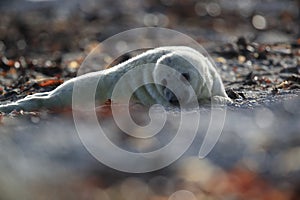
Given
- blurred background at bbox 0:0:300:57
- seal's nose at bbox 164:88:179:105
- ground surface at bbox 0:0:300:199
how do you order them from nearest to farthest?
ground surface at bbox 0:0:300:199 < seal's nose at bbox 164:88:179:105 < blurred background at bbox 0:0:300:57

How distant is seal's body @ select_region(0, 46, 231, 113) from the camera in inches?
235

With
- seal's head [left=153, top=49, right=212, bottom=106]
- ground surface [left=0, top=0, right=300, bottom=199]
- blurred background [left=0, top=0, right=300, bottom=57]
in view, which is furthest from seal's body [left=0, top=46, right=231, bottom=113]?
blurred background [left=0, top=0, right=300, bottom=57]

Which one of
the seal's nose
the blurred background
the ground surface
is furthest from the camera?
the blurred background

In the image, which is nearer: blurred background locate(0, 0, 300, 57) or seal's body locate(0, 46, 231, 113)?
seal's body locate(0, 46, 231, 113)

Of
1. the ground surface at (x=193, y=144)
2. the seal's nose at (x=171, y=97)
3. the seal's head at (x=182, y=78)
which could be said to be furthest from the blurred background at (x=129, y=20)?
the seal's nose at (x=171, y=97)

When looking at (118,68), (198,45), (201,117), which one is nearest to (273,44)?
(198,45)

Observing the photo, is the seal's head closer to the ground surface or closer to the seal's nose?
the seal's nose

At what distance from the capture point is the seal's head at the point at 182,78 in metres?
5.98

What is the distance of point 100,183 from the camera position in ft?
11.8

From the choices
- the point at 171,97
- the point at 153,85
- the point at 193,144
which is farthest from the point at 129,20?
the point at 193,144

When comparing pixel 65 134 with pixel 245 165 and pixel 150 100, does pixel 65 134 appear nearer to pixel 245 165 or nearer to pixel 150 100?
pixel 245 165

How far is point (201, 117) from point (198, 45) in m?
7.05

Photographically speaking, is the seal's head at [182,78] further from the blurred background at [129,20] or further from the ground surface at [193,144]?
the blurred background at [129,20]

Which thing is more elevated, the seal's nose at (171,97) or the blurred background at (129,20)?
the seal's nose at (171,97)
